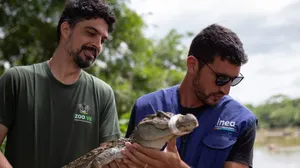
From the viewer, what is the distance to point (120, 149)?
3.50m

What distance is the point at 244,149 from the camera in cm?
377

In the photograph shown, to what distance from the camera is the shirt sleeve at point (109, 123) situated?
4.26 meters

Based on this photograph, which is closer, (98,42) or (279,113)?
(98,42)

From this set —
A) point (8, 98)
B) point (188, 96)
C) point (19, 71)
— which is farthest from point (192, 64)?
point (8, 98)

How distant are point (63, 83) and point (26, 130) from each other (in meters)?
0.60

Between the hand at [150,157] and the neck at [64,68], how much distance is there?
1.26m

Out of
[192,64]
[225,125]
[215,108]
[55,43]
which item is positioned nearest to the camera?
[225,125]

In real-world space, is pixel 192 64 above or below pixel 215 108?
above

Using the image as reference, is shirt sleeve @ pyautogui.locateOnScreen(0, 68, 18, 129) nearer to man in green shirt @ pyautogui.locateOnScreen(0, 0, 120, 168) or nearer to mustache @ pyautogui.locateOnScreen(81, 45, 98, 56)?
man in green shirt @ pyautogui.locateOnScreen(0, 0, 120, 168)

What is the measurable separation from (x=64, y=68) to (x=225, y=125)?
1.74 m

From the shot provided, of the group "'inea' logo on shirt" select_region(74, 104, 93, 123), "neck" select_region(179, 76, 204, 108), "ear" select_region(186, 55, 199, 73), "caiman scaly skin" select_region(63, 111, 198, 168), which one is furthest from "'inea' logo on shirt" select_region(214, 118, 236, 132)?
"'inea' logo on shirt" select_region(74, 104, 93, 123)

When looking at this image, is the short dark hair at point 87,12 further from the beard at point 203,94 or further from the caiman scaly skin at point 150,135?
the caiman scaly skin at point 150,135

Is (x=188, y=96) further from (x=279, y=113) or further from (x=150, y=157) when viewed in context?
(x=279, y=113)

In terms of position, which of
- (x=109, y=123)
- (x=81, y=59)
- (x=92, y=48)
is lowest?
(x=109, y=123)
